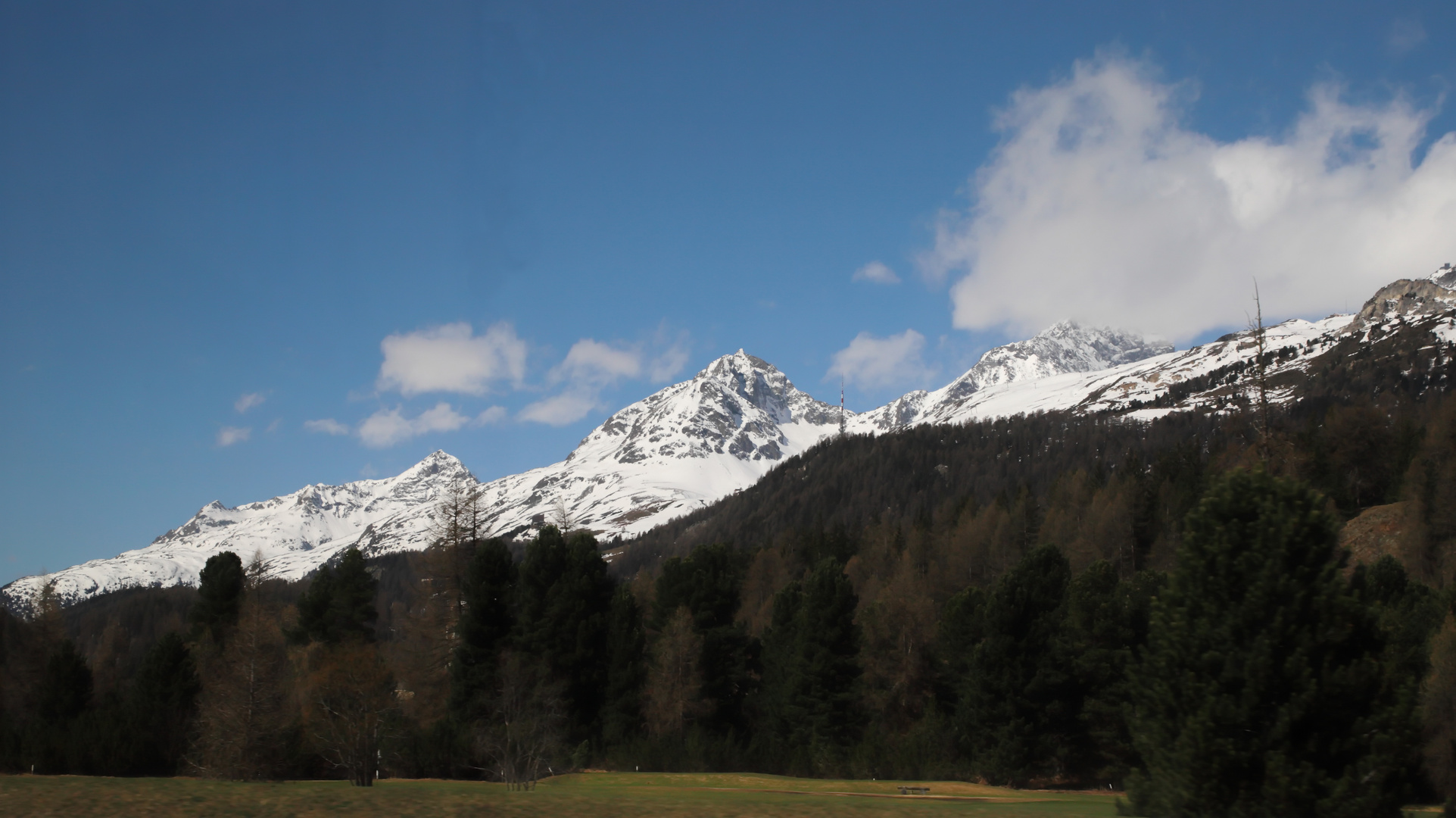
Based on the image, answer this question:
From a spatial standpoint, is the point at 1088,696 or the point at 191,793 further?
the point at 1088,696

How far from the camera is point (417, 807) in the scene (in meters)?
22.2

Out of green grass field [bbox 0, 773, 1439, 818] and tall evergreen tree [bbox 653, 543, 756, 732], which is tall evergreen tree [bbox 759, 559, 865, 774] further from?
green grass field [bbox 0, 773, 1439, 818]

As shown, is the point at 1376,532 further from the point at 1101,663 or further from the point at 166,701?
the point at 166,701

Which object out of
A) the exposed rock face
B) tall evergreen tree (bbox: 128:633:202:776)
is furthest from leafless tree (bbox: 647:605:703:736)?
the exposed rock face

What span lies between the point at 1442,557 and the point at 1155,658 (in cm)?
6754

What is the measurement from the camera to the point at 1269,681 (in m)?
21.0

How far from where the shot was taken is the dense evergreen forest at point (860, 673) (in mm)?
21062

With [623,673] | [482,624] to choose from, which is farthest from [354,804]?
[623,673]

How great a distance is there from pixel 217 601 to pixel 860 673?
150 feet

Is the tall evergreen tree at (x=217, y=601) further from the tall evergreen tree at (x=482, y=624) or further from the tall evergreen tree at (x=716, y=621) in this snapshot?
the tall evergreen tree at (x=716, y=621)

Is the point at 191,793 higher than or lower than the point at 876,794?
higher

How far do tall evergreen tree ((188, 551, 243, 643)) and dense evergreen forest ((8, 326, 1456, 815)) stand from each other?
190 mm

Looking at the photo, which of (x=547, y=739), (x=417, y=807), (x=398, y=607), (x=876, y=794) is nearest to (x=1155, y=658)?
(x=417, y=807)

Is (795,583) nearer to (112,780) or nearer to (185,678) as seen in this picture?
(185,678)
